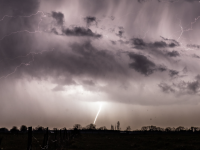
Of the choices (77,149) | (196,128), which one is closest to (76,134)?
(77,149)

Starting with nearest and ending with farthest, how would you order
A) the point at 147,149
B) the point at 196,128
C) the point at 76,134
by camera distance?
1. the point at 147,149
2. the point at 76,134
3. the point at 196,128

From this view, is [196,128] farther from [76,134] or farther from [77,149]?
[77,149]

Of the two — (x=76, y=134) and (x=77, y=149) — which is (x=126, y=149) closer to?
(x=77, y=149)

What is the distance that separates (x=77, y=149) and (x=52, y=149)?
433 centimetres

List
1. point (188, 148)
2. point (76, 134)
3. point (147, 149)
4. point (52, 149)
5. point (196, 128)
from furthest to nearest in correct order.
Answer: point (196, 128) → point (76, 134) → point (147, 149) → point (188, 148) → point (52, 149)

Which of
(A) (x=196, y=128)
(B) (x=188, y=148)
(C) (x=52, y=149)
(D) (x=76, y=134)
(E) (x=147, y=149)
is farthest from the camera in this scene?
(A) (x=196, y=128)

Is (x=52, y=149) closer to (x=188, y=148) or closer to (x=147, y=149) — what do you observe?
(x=147, y=149)

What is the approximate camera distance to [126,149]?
29281mm

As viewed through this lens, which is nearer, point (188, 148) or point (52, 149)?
point (52, 149)

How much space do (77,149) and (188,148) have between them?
14518 millimetres

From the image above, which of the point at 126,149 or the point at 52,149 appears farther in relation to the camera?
the point at 126,149

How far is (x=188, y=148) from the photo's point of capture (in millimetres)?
27312

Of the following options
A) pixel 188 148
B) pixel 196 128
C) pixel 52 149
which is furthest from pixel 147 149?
pixel 196 128

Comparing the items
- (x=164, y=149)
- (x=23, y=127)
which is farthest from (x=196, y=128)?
(x=164, y=149)
